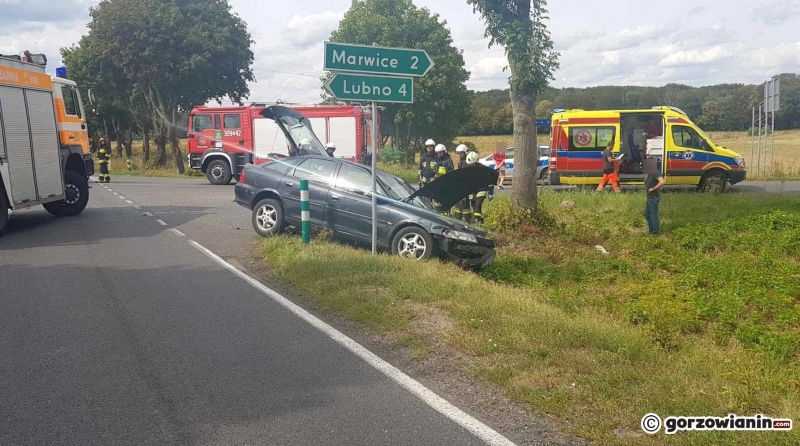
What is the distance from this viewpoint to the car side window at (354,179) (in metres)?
11.0

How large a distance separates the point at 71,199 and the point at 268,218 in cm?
651

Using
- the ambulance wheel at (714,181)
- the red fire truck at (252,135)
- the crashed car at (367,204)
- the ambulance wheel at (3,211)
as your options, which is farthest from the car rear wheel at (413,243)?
the red fire truck at (252,135)

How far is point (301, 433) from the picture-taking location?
4227mm

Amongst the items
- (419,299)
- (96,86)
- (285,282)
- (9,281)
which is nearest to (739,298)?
(419,299)

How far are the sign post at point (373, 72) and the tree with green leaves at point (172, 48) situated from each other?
90.3ft

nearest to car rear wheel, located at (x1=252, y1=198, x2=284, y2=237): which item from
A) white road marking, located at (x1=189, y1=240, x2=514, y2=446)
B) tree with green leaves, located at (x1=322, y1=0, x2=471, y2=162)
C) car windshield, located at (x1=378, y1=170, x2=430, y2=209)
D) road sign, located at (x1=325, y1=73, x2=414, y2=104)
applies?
car windshield, located at (x1=378, y1=170, x2=430, y2=209)

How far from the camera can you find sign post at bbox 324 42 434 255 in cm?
948

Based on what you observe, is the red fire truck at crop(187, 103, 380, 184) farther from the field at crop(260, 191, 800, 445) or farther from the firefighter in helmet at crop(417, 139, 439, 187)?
the field at crop(260, 191, 800, 445)

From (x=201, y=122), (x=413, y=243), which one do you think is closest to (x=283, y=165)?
(x=413, y=243)

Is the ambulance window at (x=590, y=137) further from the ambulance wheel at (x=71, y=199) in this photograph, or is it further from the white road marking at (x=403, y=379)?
the white road marking at (x=403, y=379)

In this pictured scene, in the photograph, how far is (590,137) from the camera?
21.0 metres

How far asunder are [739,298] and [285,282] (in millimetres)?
5440

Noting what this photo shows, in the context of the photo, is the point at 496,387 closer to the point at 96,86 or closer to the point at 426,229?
the point at 426,229

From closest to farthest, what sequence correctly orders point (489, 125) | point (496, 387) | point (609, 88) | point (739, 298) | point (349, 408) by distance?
point (349, 408)
point (496, 387)
point (739, 298)
point (609, 88)
point (489, 125)
